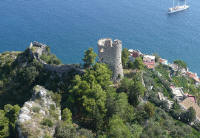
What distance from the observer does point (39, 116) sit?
24938 millimetres

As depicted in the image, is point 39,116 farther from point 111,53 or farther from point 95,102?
point 111,53

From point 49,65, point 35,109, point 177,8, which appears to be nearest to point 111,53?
point 49,65

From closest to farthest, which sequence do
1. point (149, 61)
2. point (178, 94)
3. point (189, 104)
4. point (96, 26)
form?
point (189, 104)
point (178, 94)
point (149, 61)
point (96, 26)

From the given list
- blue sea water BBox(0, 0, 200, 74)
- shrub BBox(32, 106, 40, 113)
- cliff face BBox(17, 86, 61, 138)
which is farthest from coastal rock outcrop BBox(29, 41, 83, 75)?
blue sea water BBox(0, 0, 200, 74)

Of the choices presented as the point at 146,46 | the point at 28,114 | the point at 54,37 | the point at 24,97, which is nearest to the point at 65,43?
the point at 54,37

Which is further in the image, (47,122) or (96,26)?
(96,26)

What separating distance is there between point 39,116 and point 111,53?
605 inches

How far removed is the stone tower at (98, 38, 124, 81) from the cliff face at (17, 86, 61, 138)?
33.9 ft

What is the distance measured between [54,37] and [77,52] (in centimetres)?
1496

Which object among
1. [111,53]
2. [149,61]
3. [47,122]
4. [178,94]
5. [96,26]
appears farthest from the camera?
[96,26]

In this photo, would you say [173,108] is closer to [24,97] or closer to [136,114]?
[136,114]

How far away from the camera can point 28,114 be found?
960 inches

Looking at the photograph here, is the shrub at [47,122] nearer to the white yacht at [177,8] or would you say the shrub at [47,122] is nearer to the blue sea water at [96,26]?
the blue sea water at [96,26]

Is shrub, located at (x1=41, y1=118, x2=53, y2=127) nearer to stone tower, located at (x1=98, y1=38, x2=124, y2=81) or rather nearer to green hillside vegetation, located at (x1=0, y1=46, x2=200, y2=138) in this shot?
green hillside vegetation, located at (x1=0, y1=46, x2=200, y2=138)
